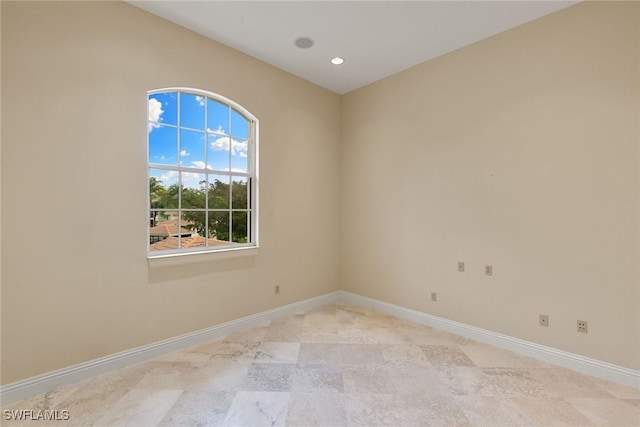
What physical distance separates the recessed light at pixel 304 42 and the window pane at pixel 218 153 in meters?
1.24

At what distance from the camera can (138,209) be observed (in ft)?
8.02

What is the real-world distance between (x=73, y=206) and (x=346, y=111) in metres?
3.37

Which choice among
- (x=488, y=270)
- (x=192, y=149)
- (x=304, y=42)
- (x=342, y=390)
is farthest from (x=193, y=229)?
(x=488, y=270)

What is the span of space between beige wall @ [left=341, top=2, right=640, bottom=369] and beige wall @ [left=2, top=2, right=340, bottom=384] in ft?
6.32

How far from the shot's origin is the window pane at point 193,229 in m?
2.80

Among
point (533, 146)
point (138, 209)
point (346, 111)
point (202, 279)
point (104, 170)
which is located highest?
point (346, 111)

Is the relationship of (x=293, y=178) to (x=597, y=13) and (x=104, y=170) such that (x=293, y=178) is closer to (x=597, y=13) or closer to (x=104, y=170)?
(x=104, y=170)

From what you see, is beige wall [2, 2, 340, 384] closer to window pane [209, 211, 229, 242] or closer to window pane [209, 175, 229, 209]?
window pane [209, 211, 229, 242]

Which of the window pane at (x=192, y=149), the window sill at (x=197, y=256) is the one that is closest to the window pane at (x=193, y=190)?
the window pane at (x=192, y=149)

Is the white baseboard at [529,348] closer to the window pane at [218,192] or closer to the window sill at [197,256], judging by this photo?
the window sill at [197,256]

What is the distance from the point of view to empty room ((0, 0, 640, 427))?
6.36ft

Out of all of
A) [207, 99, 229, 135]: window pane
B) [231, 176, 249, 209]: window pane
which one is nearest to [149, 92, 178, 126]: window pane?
[207, 99, 229, 135]: window pane

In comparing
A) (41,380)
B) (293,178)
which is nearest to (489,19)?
(293,178)

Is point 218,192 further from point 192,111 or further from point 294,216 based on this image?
point 294,216
